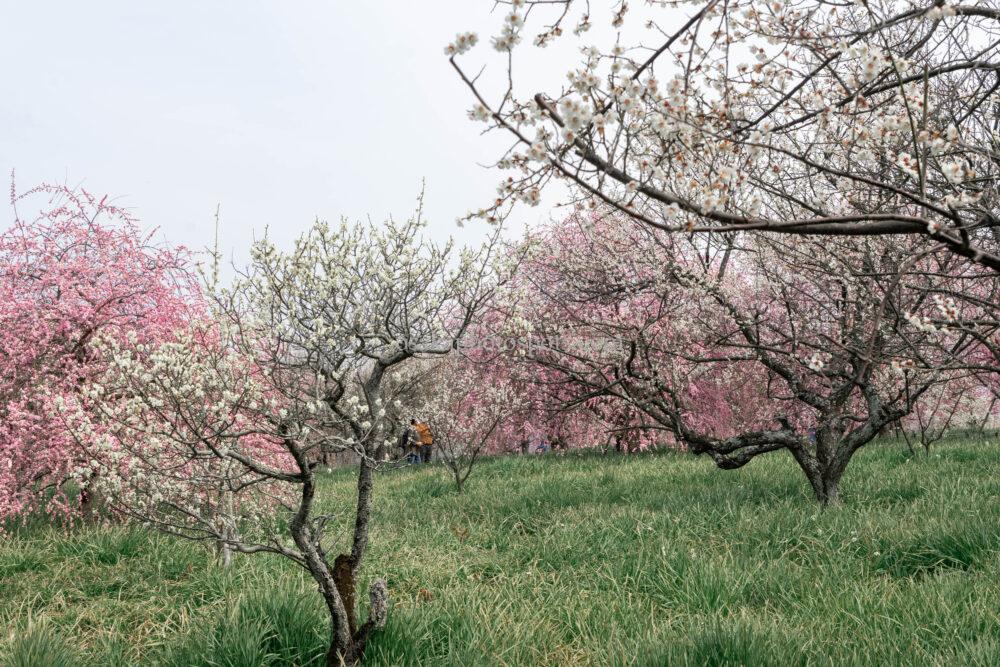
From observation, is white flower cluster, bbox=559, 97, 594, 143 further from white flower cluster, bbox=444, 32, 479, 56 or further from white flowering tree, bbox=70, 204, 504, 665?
white flowering tree, bbox=70, 204, 504, 665

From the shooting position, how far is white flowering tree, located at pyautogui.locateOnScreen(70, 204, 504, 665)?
136 inches

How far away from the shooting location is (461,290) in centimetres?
534

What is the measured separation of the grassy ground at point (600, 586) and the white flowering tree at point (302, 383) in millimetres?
534

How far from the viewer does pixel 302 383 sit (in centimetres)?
441

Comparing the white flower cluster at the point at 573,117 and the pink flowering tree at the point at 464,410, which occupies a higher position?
the white flower cluster at the point at 573,117

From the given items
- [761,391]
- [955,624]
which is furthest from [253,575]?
[761,391]

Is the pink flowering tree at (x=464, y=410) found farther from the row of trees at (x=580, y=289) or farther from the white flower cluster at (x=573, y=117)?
the white flower cluster at (x=573, y=117)

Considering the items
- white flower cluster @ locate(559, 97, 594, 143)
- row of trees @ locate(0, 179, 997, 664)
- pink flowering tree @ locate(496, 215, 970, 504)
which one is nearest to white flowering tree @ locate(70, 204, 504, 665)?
row of trees @ locate(0, 179, 997, 664)

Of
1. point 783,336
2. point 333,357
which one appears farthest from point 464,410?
point 333,357

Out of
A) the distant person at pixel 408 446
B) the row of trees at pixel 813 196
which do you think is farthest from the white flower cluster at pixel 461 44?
the distant person at pixel 408 446

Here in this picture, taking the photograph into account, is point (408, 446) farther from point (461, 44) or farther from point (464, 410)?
point (464, 410)

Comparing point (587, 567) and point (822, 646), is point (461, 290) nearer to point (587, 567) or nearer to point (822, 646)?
point (587, 567)

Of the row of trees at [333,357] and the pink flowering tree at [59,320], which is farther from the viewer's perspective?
the pink flowering tree at [59,320]

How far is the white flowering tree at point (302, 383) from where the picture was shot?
3445mm
